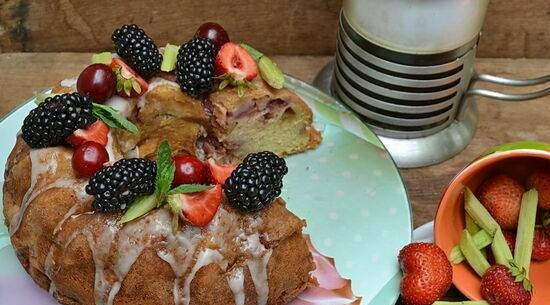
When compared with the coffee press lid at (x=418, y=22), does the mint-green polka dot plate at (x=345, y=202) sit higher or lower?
lower

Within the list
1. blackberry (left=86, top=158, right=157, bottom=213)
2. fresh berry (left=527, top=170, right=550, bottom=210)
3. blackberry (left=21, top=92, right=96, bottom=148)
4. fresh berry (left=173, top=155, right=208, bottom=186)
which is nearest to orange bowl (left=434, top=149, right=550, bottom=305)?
fresh berry (left=527, top=170, right=550, bottom=210)

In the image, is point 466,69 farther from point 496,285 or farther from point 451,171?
point 496,285

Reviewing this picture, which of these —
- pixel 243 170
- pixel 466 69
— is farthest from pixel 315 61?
pixel 243 170

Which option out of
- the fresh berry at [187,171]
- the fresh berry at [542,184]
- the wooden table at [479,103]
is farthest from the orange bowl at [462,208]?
the fresh berry at [187,171]

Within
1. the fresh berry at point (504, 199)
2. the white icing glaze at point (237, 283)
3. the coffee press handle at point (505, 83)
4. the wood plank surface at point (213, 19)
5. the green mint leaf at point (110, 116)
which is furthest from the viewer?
the wood plank surface at point (213, 19)

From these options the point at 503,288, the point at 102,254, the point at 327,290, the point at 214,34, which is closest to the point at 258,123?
the point at 214,34

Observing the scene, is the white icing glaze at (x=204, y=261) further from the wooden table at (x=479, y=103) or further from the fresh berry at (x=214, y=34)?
the wooden table at (x=479, y=103)

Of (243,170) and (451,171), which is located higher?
(243,170)
